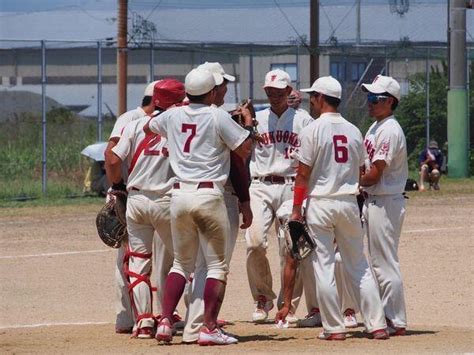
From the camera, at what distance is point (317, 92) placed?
10.1m

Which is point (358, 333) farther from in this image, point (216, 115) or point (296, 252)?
point (216, 115)

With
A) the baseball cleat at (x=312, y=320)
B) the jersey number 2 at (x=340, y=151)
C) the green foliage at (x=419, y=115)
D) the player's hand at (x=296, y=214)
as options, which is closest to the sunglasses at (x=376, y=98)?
the jersey number 2 at (x=340, y=151)

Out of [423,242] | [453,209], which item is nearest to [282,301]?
[423,242]

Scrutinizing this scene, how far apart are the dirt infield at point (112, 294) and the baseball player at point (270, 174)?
0.39 meters

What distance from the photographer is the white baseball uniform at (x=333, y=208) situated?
9844 millimetres

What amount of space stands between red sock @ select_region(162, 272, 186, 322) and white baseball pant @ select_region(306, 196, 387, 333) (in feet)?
3.37

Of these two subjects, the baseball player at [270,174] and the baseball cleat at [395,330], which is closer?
the baseball cleat at [395,330]

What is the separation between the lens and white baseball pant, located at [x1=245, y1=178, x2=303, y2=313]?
11414 mm

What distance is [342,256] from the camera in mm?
10008

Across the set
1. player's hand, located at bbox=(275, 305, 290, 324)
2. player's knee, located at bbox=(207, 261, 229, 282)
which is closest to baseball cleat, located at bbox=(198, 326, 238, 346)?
player's knee, located at bbox=(207, 261, 229, 282)

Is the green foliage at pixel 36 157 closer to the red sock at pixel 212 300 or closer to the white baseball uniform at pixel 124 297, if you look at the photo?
the white baseball uniform at pixel 124 297

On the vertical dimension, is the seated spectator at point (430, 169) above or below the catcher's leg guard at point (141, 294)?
above

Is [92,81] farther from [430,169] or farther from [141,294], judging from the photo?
[141,294]

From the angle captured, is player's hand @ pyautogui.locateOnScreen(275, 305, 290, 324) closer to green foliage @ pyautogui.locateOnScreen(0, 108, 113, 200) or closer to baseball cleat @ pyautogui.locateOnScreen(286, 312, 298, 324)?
baseball cleat @ pyautogui.locateOnScreen(286, 312, 298, 324)
